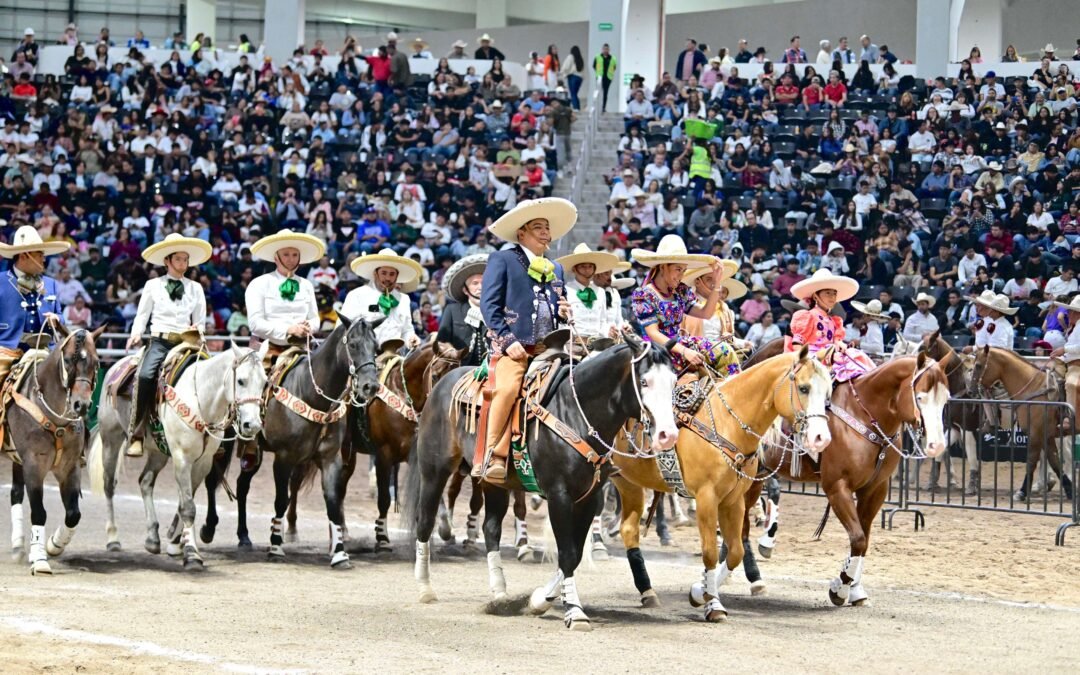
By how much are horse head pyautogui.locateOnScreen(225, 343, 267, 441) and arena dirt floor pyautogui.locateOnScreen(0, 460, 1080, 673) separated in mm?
1196

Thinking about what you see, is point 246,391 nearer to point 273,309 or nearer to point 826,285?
point 273,309

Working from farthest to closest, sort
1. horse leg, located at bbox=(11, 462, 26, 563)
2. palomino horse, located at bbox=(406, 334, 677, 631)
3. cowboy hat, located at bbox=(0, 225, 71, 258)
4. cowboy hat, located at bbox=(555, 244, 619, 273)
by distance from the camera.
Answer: cowboy hat, located at bbox=(555, 244, 619, 273) < cowboy hat, located at bbox=(0, 225, 71, 258) < horse leg, located at bbox=(11, 462, 26, 563) < palomino horse, located at bbox=(406, 334, 677, 631)

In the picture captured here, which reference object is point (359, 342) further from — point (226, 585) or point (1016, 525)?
point (1016, 525)

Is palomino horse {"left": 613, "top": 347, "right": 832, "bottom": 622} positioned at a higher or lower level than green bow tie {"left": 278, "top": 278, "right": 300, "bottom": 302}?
lower

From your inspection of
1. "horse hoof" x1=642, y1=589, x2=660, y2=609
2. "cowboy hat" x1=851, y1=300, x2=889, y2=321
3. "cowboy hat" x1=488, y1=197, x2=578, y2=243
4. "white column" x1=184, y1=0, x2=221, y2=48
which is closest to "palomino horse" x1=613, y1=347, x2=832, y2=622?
"horse hoof" x1=642, y1=589, x2=660, y2=609

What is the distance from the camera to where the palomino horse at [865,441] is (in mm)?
10211

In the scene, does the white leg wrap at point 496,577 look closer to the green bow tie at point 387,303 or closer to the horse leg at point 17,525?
the horse leg at point 17,525

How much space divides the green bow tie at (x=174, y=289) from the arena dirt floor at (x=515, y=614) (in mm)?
2288

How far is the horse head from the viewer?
11445mm

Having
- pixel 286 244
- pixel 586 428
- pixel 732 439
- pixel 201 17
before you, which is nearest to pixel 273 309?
pixel 286 244

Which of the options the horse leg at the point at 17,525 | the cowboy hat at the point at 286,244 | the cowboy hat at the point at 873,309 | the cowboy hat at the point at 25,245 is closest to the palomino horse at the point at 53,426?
the horse leg at the point at 17,525

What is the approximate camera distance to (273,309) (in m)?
12.7

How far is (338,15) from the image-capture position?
1666 inches

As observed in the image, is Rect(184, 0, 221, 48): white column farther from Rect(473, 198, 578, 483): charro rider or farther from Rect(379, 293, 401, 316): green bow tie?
Rect(473, 198, 578, 483): charro rider
